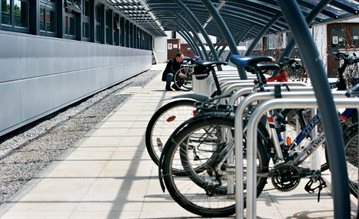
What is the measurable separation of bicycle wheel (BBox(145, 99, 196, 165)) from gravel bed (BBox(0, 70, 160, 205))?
1.27m

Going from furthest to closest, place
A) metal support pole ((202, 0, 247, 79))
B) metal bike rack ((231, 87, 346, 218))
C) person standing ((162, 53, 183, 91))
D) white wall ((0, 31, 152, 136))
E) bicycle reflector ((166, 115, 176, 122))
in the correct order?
person standing ((162, 53, 183, 91)) → white wall ((0, 31, 152, 136)) → metal support pole ((202, 0, 247, 79)) → bicycle reflector ((166, 115, 176, 122)) → metal bike rack ((231, 87, 346, 218))

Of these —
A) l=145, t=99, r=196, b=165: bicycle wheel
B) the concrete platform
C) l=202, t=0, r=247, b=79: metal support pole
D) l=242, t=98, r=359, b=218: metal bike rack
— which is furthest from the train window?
l=242, t=98, r=359, b=218: metal bike rack

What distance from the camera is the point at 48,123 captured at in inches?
422

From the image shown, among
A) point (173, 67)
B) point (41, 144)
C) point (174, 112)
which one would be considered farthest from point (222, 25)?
point (173, 67)

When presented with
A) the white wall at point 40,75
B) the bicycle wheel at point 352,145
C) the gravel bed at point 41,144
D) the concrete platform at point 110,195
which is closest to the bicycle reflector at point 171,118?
the concrete platform at point 110,195

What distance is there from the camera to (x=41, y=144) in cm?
821

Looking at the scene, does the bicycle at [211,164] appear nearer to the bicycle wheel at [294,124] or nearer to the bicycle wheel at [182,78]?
the bicycle wheel at [294,124]

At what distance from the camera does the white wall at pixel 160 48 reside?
58.4 metres

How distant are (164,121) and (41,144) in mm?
2977

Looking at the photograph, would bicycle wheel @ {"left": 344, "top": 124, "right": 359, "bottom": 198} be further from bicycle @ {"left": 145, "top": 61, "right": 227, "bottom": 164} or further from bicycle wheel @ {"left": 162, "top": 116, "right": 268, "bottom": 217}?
bicycle @ {"left": 145, "top": 61, "right": 227, "bottom": 164}

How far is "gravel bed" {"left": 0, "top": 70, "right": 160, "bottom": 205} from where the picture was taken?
6023mm

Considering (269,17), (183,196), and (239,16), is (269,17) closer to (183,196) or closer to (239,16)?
(239,16)

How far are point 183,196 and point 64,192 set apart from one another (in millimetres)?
1322

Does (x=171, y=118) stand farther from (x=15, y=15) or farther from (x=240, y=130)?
(x=15, y=15)
